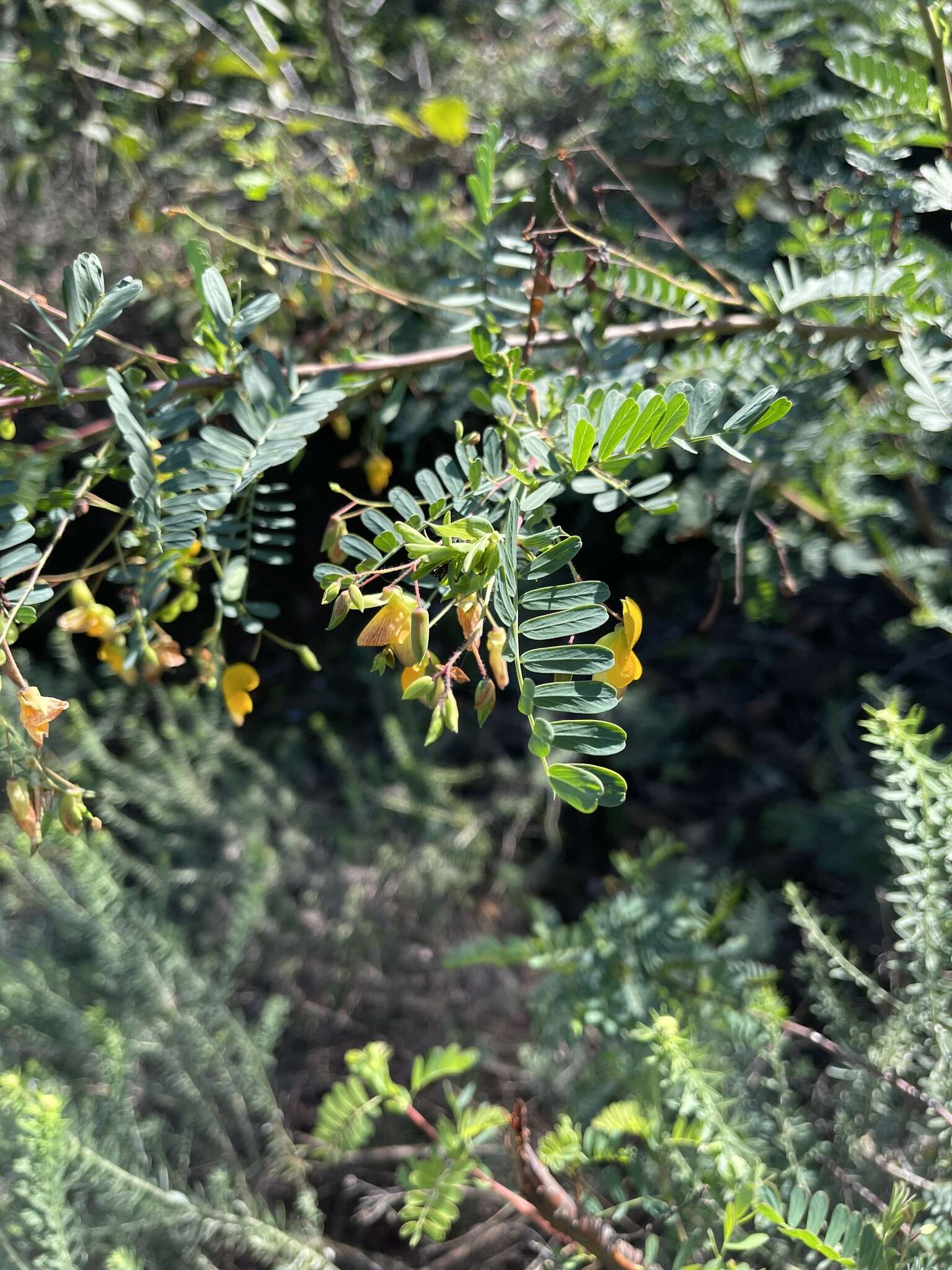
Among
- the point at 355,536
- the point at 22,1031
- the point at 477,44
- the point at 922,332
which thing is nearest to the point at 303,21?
the point at 477,44

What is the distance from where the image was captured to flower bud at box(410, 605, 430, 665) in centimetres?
56

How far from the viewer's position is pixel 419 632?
56 centimetres

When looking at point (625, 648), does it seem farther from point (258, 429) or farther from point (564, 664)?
Result: point (258, 429)

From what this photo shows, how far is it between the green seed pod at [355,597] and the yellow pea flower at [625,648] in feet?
0.60

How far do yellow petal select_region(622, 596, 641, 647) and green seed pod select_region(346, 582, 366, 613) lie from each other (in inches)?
7.6

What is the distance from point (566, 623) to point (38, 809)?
0.44 meters

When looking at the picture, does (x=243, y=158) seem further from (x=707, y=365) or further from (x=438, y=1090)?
(x=438, y=1090)

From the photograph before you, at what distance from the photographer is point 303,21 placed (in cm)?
159

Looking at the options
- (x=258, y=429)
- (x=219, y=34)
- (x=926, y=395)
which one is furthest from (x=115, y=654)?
(x=219, y=34)

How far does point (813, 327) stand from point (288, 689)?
4.85ft

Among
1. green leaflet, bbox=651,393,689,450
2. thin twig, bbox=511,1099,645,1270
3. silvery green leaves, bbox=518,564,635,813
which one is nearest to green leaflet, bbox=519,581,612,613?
silvery green leaves, bbox=518,564,635,813

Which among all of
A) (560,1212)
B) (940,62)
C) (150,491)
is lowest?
(560,1212)

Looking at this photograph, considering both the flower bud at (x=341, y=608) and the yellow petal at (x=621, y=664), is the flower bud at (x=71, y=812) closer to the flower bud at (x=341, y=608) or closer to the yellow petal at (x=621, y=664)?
the flower bud at (x=341, y=608)

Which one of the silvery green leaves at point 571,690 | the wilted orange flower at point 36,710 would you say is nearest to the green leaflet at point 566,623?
the silvery green leaves at point 571,690
